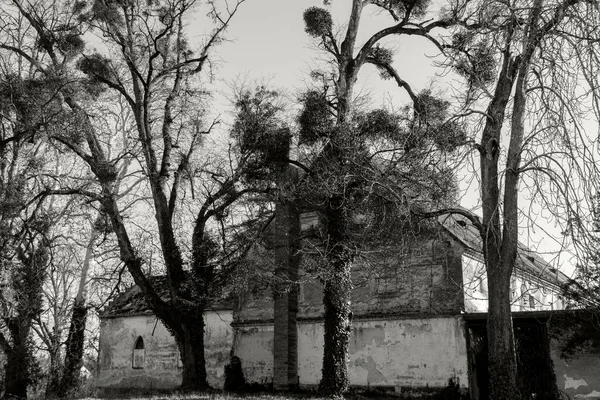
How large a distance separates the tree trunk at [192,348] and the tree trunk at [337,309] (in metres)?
3.89

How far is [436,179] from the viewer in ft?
42.2

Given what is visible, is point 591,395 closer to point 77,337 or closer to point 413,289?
point 413,289

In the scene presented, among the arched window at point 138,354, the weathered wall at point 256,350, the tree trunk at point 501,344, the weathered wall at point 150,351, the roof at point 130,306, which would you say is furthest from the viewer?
the arched window at point 138,354

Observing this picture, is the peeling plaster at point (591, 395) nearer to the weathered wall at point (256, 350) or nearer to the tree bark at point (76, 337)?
the weathered wall at point (256, 350)

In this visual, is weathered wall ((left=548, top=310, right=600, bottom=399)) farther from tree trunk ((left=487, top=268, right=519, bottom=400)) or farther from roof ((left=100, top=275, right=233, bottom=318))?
roof ((left=100, top=275, right=233, bottom=318))

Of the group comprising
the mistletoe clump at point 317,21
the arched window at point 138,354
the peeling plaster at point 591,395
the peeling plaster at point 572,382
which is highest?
the mistletoe clump at point 317,21

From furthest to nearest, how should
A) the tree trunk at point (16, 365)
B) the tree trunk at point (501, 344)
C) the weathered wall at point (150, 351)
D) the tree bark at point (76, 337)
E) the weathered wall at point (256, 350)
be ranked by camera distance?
the weathered wall at point (150, 351), the tree bark at point (76, 337), the weathered wall at point (256, 350), the tree trunk at point (16, 365), the tree trunk at point (501, 344)

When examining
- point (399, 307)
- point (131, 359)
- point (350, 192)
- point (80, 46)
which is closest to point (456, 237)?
point (399, 307)

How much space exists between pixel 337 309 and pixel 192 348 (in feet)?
15.5

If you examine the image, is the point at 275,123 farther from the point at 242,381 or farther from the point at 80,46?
the point at 242,381

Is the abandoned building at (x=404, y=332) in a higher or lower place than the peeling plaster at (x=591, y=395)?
higher

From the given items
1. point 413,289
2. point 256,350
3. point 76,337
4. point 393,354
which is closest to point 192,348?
point 256,350

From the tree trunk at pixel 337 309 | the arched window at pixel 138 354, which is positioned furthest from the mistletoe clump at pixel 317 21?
the arched window at pixel 138 354

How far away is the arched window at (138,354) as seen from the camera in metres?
28.9
